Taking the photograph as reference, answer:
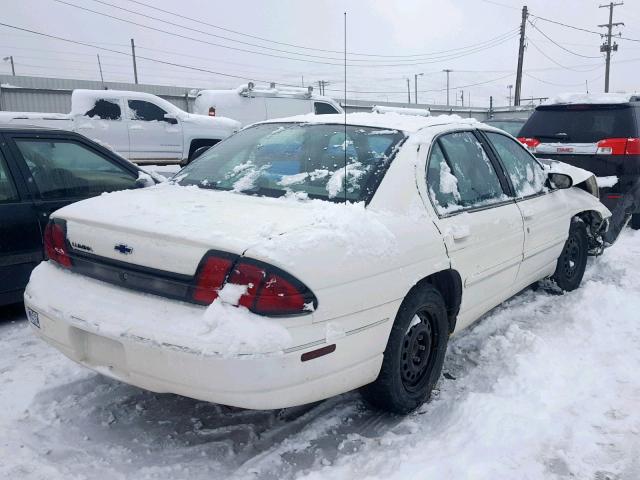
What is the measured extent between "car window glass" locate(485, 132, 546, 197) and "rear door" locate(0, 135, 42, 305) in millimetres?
3359

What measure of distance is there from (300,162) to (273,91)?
13429mm

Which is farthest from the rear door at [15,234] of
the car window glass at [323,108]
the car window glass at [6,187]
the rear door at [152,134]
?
the car window glass at [323,108]

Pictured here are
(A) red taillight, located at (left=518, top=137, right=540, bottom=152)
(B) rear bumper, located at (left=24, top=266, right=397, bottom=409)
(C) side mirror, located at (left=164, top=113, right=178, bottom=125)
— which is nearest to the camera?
(B) rear bumper, located at (left=24, top=266, right=397, bottom=409)

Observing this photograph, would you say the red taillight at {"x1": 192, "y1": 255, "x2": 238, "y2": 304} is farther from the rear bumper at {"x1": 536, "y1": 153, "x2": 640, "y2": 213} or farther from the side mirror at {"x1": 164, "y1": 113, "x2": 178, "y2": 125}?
the side mirror at {"x1": 164, "y1": 113, "x2": 178, "y2": 125}

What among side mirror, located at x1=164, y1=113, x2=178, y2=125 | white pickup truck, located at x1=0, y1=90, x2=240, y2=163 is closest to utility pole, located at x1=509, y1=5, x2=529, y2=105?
white pickup truck, located at x1=0, y1=90, x2=240, y2=163

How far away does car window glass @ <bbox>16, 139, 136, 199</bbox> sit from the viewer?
4328 millimetres

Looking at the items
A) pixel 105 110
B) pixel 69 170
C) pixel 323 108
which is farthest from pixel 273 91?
pixel 69 170

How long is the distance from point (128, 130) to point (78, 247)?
9910mm

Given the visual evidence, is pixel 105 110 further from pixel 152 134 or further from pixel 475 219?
pixel 475 219

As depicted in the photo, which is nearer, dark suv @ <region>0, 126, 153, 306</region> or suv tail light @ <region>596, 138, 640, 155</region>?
dark suv @ <region>0, 126, 153, 306</region>

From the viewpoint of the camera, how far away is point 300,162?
3.25 meters

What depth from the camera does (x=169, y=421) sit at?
116 inches

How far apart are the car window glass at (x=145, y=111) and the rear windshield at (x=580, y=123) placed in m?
7.89

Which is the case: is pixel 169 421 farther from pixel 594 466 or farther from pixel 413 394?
pixel 594 466
